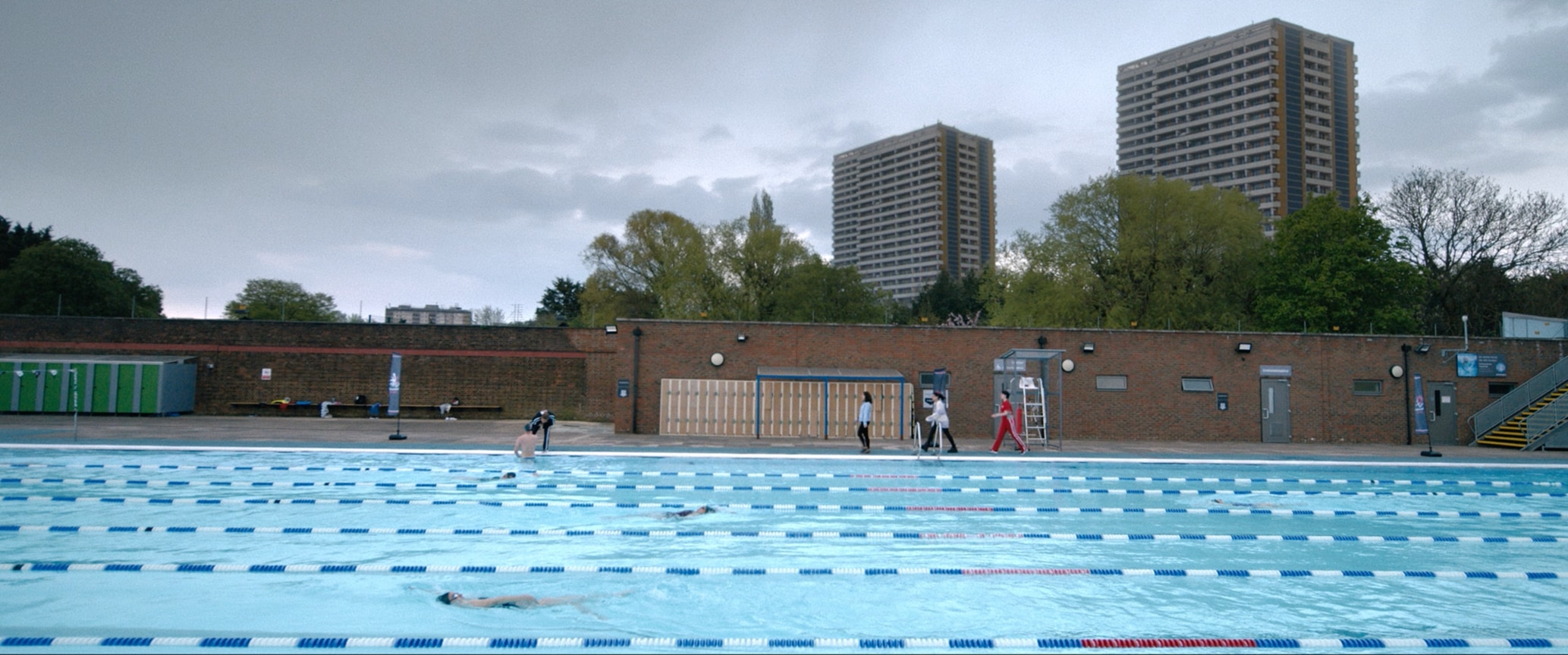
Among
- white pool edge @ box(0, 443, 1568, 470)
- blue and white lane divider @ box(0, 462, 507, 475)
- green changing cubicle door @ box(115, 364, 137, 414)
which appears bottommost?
blue and white lane divider @ box(0, 462, 507, 475)

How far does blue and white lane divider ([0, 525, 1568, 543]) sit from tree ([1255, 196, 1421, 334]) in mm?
29662

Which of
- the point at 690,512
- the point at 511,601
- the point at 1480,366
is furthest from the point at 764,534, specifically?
the point at 1480,366

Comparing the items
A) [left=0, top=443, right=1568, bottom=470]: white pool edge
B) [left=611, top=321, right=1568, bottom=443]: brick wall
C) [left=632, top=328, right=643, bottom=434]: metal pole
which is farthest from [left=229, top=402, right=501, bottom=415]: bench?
[left=0, top=443, right=1568, bottom=470]: white pool edge

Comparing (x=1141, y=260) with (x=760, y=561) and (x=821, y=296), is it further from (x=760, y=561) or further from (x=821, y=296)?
(x=760, y=561)

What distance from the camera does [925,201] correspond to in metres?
148

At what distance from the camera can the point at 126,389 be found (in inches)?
1083

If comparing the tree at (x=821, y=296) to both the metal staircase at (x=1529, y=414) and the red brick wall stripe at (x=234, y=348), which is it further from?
the metal staircase at (x=1529, y=414)

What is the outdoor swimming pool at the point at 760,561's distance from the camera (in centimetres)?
574

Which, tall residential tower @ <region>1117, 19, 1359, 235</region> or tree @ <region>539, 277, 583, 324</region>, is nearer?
tree @ <region>539, 277, 583, 324</region>

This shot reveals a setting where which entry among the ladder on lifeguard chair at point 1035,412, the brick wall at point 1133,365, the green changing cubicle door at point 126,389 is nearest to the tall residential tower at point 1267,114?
the brick wall at point 1133,365

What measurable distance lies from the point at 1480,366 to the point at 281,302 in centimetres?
7113

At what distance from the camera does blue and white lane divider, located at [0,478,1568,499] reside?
12.5m

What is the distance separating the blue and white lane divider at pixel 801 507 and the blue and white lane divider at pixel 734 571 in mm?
3394

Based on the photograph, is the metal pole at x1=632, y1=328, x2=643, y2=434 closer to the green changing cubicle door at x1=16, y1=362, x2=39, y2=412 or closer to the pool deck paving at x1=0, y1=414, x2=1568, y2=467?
the pool deck paving at x1=0, y1=414, x2=1568, y2=467
